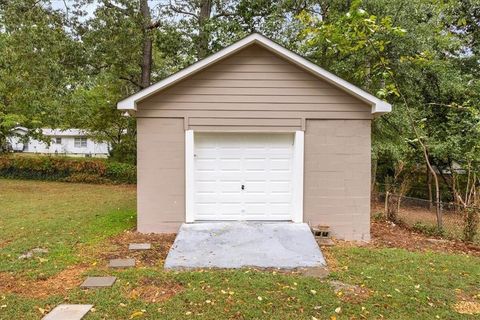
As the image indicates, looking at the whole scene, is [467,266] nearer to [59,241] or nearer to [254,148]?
[254,148]

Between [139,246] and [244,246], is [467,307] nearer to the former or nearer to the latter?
[244,246]

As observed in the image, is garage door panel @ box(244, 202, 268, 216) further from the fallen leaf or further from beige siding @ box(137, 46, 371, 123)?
the fallen leaf

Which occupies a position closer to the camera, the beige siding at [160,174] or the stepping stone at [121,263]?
the stepping stone at [121,263]

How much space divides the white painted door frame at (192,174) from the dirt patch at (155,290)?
9.31 ft

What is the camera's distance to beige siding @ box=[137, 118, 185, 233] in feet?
26.2

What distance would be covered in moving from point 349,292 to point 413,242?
12.6 ft

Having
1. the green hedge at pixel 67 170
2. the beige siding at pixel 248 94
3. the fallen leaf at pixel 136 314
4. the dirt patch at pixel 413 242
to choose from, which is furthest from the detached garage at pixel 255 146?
the green hedge at pixel 67 170

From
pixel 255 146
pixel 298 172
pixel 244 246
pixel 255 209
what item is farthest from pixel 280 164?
pixel 244 246

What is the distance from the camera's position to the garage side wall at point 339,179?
8.09 m

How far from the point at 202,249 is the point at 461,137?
996 cm

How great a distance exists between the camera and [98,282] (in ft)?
17.0

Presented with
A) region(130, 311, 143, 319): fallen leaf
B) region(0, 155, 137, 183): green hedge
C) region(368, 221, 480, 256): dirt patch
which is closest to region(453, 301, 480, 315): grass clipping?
region(368, 221, 480, 256): dirt patch

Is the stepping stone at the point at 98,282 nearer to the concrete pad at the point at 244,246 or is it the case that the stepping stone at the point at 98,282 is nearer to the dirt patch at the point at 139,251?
the dirt patch at the point at 139,251

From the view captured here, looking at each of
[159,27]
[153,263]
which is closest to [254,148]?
[153,263]
